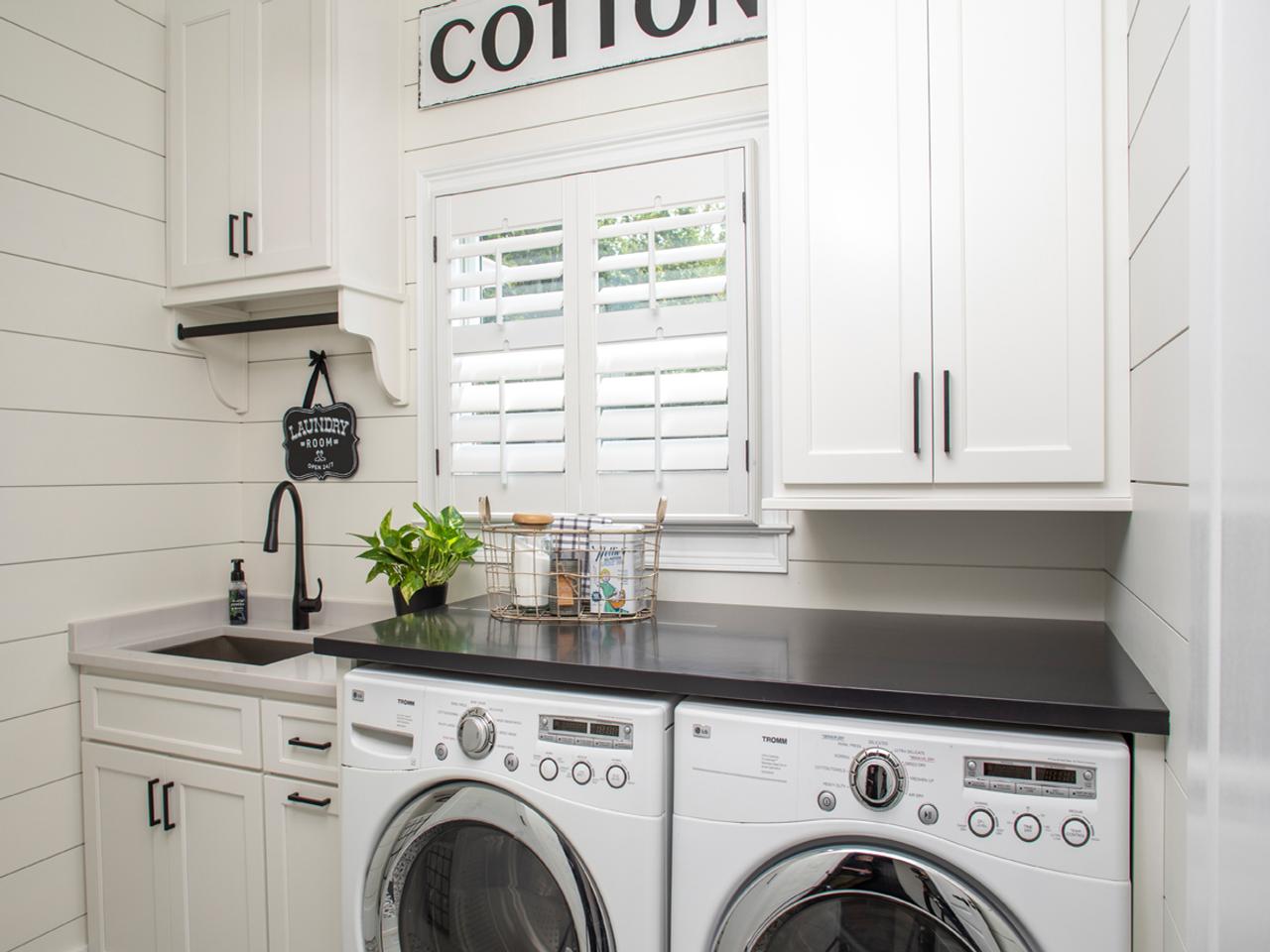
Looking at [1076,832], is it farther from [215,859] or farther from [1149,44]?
[215,859]

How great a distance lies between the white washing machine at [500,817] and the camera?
1.30 m

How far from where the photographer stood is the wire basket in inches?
69.2

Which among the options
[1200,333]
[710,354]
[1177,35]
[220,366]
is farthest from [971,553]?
[220,366]

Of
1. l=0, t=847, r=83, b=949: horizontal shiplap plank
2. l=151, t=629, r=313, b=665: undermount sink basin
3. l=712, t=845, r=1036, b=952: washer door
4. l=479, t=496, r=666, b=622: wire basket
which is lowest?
l=0, t=847, r=83, b=949: horizontal shiplap plank

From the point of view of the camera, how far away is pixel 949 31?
1.46 meters

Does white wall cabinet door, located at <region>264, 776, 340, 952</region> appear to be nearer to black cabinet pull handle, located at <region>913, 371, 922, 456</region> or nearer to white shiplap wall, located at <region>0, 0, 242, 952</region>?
white shiplap wall, located at <region>0, 0, 242, 952</region>

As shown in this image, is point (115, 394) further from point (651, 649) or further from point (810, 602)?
point (810, 602)

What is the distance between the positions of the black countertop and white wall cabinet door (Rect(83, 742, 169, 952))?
80 cm

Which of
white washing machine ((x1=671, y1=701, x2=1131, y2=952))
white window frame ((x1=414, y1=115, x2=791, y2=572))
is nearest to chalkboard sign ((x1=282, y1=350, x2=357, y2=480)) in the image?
white window frame ((x1=414, y1=115, x2=791, y2=572))

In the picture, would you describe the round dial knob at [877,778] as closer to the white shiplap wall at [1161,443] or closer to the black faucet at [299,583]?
the white shiplap wall at [1161,443]

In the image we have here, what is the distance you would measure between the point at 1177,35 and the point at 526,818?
4.78ft

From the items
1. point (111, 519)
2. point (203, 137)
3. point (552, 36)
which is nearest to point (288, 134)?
point (203, 137)

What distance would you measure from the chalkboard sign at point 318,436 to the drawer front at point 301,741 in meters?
0.78

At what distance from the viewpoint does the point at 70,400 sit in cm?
208
